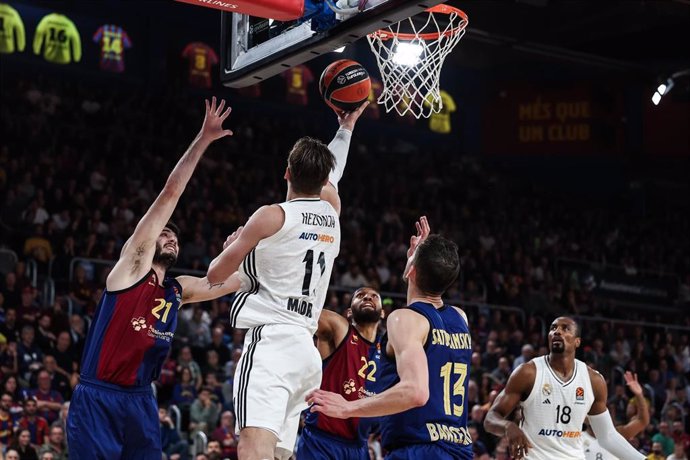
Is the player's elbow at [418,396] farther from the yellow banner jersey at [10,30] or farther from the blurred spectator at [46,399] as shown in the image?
the yellow banner jersey at [10,30]

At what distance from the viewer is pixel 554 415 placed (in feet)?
24.4

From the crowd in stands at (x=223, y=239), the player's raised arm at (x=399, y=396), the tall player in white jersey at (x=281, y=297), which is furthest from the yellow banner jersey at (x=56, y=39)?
the player's raised arm at (x=399, y=396)

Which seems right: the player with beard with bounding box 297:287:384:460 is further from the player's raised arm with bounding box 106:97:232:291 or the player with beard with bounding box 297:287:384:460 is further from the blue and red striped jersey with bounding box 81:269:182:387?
the player's raised arm with bounding box 106:97:232:291

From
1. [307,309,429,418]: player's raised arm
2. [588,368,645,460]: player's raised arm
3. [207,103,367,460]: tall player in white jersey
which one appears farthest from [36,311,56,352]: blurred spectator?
[307,309,429,418]: player's raised arm

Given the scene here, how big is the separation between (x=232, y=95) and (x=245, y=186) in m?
6.17

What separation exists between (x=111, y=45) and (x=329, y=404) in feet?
67.6

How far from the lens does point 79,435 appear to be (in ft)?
18.0

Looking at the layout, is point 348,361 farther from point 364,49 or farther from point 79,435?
point 364,49

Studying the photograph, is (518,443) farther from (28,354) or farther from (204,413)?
(28,354)

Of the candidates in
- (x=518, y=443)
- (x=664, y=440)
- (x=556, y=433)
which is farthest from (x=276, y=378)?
(x=664, y=440)

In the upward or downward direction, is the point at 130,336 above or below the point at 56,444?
above

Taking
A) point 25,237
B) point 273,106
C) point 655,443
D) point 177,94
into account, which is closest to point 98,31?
point 177,94

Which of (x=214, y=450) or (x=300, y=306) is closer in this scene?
(x=300, y=306)

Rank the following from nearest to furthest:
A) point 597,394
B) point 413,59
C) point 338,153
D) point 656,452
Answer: point 338,153
point 413,59
point 597,394
point 656,452
